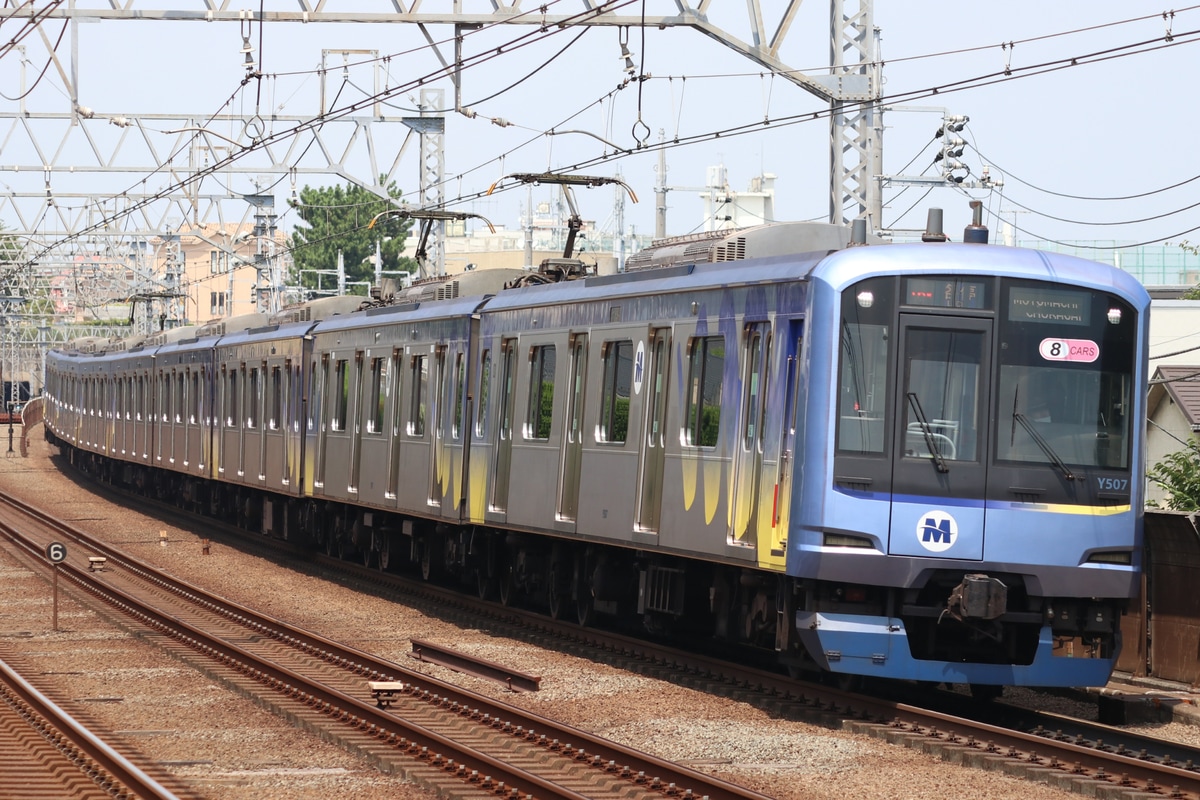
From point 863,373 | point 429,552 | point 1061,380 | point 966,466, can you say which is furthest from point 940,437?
point 429,552

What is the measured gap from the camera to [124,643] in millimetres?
16156

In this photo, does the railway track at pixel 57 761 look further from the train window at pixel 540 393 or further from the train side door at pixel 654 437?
the train window at pixel 540 393

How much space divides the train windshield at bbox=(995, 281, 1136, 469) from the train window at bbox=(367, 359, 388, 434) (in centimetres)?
1049

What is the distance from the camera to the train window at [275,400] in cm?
2550

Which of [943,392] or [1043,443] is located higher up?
[943,392]

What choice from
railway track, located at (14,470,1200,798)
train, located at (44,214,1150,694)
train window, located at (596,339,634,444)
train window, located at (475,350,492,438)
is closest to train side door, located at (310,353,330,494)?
train, located at (44,214,1150,694)

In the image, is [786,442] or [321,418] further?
[321,418]

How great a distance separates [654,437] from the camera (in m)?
13.8

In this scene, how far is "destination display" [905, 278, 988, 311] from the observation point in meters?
11.3

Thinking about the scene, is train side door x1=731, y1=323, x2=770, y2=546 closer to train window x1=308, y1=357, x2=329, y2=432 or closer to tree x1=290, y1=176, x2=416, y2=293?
train window x1=308, y1=357, x2=329, y2=432

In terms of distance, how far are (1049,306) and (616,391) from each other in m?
4.10

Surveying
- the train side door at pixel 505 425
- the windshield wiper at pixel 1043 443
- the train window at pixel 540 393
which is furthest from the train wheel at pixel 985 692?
the train side door at pixel 505 425

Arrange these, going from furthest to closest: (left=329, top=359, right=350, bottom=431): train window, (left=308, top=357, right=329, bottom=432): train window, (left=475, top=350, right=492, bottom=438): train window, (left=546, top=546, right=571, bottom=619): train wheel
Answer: (left=308, top=357, right=329, bottom=432): train window, (left=329, top=359, right=350, bottom=431): train window, (left=475, top=350, right=492, bottom=438): train window, (left=546, top=546, right=571, bottom=619): train wheel

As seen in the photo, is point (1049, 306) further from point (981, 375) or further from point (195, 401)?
point (195, 401)
